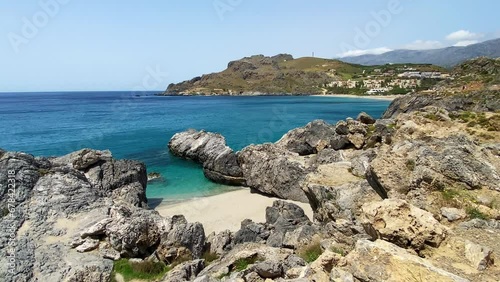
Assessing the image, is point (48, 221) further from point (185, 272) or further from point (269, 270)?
point (269, 270)

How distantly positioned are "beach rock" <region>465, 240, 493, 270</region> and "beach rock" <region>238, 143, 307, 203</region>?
67.9 ft

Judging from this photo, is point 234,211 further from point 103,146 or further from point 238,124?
point 238,124

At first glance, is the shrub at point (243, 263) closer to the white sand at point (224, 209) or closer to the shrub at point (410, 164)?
the shrub at point (410, 164)

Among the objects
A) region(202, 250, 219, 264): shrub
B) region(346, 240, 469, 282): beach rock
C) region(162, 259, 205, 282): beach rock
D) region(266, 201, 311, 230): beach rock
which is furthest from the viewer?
region(266, 201, 311, 230): beach rock

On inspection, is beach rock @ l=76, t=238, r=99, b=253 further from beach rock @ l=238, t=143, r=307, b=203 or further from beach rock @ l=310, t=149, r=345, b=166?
beach rock @ l=310, t=149, r=345, b=166

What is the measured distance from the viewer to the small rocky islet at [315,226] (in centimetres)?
944

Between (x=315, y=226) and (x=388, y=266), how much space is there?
940 cm

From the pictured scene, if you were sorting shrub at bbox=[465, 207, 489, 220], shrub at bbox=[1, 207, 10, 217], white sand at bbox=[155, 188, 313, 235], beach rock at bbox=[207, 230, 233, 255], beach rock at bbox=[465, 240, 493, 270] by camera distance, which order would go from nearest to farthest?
beach rock at bbox=[465, 240, 493, 270], shrub at bbox=[465, 207, 489, 220], shrub at bbox=[1, 207, 10, 217], beach rock at bbox=[207, 230, 233, 255], white sand at bbox=[155, 188, 313, 235]

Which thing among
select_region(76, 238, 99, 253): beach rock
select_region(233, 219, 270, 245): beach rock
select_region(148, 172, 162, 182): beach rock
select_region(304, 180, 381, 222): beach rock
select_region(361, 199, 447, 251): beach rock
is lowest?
select_region(148, 172, 162, 182): beach rock

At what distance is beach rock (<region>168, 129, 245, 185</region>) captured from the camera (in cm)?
3856

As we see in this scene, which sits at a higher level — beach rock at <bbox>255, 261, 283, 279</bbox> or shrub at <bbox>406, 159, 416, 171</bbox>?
shrub at <bbox>406, 159, 416, 171</bbox>

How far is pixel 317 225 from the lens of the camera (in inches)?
703

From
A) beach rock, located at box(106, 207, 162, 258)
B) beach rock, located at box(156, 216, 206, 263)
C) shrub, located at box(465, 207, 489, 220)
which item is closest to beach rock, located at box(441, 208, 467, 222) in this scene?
shrub, located at box(465, 207, 489, 220)

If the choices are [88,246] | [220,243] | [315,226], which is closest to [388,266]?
[315,226]
